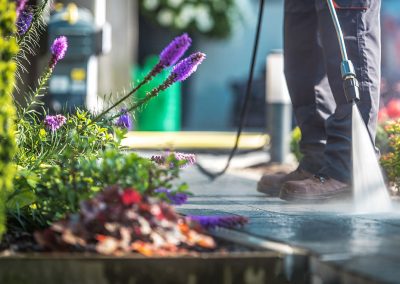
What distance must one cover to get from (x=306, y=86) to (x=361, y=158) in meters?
0.80

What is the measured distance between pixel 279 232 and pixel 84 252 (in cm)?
72

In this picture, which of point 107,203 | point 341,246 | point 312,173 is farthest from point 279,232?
point 312,173

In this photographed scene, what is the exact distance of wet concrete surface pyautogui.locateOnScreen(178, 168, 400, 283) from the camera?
8.00 feet

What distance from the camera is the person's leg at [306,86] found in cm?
A: 457

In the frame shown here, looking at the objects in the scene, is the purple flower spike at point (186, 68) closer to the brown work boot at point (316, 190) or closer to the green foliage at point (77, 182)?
the green foliage at point (77, 182)

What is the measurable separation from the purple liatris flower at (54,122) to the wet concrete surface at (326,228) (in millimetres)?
572

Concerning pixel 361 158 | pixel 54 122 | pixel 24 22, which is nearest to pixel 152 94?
pixel 54 122

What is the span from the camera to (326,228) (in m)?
3.05

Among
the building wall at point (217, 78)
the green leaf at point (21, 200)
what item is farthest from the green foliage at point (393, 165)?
the building wall at point (217, 78)

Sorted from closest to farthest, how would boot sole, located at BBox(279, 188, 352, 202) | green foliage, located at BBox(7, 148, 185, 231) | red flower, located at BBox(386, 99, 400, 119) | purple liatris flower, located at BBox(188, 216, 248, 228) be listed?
green foliage, located at BBox(7, 148, 185, 231) < purple liatris flower, located at BBox(188, 216, 248, 228) < boot sole, located at BBox(279, 188, 352, 202) < red flower, located at BBox(386, 99, 400, 119)

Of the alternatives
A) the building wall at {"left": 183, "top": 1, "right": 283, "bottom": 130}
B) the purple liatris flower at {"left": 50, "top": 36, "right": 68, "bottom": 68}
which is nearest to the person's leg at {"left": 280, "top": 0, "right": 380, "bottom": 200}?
the purple liatris flower at {"left": 50, "top": 36, "right": 68, "bottom": 68}

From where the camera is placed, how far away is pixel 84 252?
247cm

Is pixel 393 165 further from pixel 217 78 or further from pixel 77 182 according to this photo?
pixel 217 78

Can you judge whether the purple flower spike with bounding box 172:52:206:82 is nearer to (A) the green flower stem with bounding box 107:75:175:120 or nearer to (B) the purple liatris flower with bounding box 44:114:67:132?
(A) the green flower stem with bounding box 107:75:175:120
